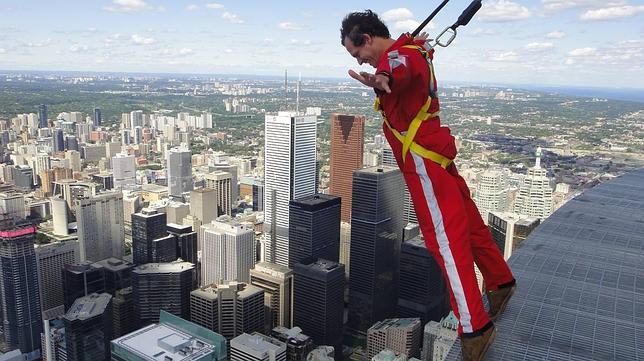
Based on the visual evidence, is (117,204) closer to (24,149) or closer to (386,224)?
(386,224)

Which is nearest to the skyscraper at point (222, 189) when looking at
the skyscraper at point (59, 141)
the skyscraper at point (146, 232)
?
the skyscraper at point (146, 232)

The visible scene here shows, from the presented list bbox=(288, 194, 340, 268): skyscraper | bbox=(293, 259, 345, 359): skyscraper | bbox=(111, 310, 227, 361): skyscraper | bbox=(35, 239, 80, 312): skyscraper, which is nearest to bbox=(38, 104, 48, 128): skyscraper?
bbox=(35, 239, 80, 312): skyscraper

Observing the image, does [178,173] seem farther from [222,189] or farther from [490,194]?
[490,194]

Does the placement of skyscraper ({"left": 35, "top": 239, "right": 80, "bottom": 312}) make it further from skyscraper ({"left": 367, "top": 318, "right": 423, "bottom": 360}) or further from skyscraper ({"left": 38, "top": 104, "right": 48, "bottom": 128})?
skyscraper ({"left": 38, "top": 104, "right": 48, "bottom": 128})

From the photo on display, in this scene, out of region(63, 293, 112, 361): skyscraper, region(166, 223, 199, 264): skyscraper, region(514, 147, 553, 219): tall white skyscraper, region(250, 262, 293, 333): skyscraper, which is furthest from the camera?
region(514, 147, 553, 219): tall white skyscraper

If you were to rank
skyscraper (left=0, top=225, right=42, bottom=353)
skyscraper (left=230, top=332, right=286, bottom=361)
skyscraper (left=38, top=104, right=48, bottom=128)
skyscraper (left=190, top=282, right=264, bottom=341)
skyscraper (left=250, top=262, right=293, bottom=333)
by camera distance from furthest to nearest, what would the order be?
1. skyscraper (left=38, top=104, right=48, bottom=128)
2. skyscraper (left=250, top=262, right=293, bottom=333)
3. skyscraper (left=0, top=225, right=42, bottom=353)
4. skyscraper (left=190, top=282, right=264, bottom=341)
5. skyscraper (left=230, top=332, right=286, bottom=361)

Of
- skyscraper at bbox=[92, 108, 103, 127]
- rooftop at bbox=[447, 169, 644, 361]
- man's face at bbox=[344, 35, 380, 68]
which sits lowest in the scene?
skyscraper at bbox=[92, 108, 103, 127]

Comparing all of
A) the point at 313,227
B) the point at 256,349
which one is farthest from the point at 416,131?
the point at 313,227
